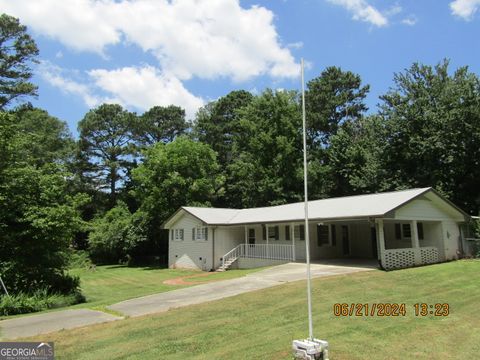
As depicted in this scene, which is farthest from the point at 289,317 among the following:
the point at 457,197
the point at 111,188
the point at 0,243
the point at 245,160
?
the point at 111,188

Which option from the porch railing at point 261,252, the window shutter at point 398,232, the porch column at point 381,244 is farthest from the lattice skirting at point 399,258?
the porch railing at point 261,252

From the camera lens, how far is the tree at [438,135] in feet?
97.8

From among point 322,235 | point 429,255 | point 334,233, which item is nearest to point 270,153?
point 334,233

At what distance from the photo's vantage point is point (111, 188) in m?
52.2

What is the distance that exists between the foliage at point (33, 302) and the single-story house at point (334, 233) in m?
12.2

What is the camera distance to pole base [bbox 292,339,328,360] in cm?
580

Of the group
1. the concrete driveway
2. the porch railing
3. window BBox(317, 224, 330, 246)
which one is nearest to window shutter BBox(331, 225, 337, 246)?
window BBox(317, 224, 330, 246)

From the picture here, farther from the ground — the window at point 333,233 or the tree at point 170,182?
the tree at point 170,182

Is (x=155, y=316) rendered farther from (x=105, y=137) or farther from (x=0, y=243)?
(x=105, y=137)

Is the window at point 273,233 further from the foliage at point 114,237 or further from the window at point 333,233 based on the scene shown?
the foliage at point 114,237

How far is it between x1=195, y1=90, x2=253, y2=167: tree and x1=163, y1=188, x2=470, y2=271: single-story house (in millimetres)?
21910

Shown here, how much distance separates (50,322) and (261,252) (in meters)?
16.6

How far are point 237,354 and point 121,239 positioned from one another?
105 ft

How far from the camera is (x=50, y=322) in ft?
32.0
